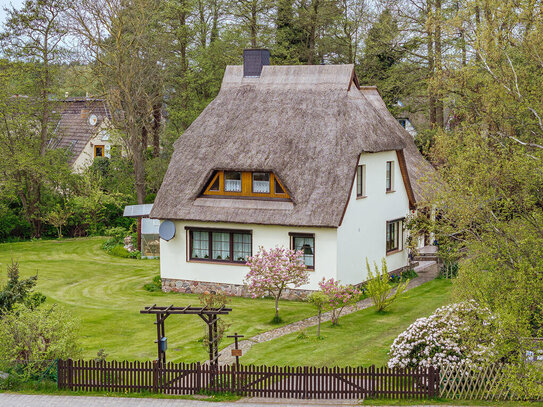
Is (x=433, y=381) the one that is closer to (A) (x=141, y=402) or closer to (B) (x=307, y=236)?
(A) (x=141, y=402)

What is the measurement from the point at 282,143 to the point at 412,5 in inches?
772

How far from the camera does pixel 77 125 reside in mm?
56000

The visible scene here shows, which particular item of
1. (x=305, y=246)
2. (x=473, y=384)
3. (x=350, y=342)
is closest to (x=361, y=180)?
(x=305, y=246)

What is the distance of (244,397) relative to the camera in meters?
19.7

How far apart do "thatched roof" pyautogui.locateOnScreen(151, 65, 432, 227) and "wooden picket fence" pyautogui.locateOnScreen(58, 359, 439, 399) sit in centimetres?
936

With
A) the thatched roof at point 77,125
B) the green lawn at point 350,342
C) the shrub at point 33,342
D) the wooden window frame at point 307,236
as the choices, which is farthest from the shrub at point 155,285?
the thatched roof at point 77,125

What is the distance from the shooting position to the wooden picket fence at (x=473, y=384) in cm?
1912

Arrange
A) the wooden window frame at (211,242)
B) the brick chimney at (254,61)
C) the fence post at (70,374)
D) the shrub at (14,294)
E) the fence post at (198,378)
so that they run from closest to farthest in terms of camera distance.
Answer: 1. the fence post at (198,378)
2. the fence post at (70,374)
3. the shrub at (14,294)
4. the wooden window frame at (211,242)
5. the brick chimney at (254,61)

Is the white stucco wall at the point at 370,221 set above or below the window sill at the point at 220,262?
above

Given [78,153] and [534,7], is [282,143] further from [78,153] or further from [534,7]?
[78,153]

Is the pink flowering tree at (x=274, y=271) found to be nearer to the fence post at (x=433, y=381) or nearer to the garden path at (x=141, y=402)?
the garden path at (x=141, y=402)

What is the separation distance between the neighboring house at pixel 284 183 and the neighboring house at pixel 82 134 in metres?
21.3

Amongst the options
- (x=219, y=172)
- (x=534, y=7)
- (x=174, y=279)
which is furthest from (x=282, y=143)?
(x=534, y=7)

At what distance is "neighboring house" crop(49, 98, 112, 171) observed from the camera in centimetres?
5297
